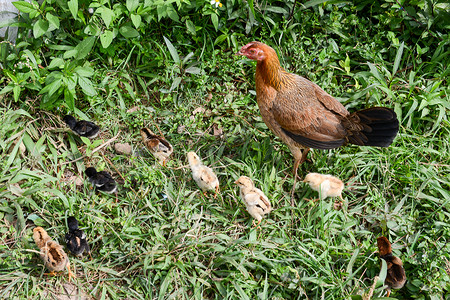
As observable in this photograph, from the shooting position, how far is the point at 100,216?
3.86m

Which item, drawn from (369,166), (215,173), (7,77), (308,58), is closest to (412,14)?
(308,58)

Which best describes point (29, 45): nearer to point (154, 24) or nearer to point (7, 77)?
point (7, 77)

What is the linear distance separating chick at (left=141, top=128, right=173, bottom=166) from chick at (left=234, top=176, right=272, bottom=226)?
78cm

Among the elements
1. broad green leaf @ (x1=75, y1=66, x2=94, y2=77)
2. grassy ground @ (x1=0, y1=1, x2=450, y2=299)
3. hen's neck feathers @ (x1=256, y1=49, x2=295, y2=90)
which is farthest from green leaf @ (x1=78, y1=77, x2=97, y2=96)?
hen's neck feathers @ (x1=256, y1=49, x2=295, y2=90)

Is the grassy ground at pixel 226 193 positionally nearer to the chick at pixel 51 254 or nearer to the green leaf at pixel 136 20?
the chick at pixel 51 254

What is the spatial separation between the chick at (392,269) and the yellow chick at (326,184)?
0.56 m

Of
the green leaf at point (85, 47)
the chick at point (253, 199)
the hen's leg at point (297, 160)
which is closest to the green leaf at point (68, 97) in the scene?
the green leaf at point (85, 47)

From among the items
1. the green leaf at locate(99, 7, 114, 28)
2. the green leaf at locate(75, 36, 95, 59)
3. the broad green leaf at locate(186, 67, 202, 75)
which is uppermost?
the green leaf at locate(99, 7, 114, 28)

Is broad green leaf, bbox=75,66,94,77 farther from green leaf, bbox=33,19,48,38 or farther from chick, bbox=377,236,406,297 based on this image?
chick, bbox=377,236,406,297

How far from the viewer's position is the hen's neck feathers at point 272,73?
3785mm

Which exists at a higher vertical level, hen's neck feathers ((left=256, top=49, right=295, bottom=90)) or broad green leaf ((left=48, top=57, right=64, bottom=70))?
hen's neck feathers ((left=256, top=49, right=295, bottom=90))

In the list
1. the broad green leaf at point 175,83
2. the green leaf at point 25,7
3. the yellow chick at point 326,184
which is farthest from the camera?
the broad green leaf at point 175,83

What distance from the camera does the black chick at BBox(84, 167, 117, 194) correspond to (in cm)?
393

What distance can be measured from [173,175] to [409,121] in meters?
2.42
